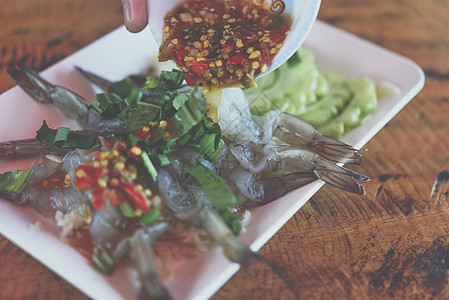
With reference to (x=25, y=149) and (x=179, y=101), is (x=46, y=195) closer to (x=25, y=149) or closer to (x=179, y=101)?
(x=25, y=149)

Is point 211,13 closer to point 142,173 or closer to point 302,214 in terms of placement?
point 142,173

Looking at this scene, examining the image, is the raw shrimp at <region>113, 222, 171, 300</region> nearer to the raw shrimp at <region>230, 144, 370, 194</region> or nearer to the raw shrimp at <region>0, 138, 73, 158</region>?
the raw shrimp at <region>230, 144, 370, 194</region>

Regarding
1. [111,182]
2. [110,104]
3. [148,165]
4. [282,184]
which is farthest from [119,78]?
[282,184]

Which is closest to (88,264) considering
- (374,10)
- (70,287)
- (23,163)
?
(70,287)

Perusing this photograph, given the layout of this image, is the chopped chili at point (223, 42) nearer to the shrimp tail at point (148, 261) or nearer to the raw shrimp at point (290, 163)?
the raw shrimp at point (290, 163)


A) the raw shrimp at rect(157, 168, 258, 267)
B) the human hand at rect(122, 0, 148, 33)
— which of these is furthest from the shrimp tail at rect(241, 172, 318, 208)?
the human hand at rect(122, 0, 148, 33)

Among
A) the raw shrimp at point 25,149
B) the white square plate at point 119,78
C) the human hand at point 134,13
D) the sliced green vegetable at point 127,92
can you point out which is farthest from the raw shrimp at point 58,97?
the human hand at point 134,13
